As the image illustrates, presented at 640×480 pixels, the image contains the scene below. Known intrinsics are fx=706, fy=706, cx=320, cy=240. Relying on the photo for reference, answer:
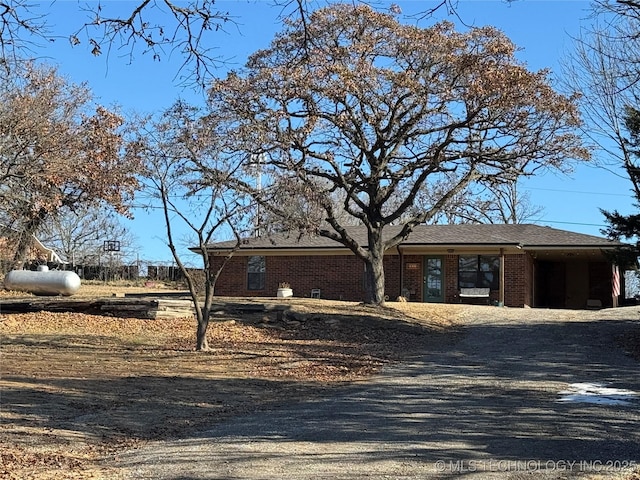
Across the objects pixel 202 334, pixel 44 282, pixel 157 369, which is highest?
pixel 44 282

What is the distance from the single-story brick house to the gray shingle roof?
0.04 metres

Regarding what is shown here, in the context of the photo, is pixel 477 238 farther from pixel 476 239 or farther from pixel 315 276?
pixel 315 276

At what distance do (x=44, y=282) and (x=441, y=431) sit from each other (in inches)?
729

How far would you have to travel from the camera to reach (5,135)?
51.8 ft

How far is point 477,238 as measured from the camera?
1146 inches

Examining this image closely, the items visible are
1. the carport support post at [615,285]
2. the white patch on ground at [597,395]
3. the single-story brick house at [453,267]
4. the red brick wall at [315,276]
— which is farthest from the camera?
the carport support post at [615,285]

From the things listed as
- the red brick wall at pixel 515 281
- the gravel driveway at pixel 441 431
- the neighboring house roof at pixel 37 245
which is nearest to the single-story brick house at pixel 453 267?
the red brick wall at pixel 515 281

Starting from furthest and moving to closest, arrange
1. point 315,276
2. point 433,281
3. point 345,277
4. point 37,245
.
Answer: point 315,276
point 37,245
point 345,277
point 433,281

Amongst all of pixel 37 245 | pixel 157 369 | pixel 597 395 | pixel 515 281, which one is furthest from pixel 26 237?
pixel 597 395

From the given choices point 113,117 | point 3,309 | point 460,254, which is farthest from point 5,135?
point 460,254

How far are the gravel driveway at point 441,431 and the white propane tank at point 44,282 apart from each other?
43.5 ft

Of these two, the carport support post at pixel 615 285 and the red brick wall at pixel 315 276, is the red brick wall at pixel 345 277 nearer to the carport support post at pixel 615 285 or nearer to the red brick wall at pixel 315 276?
the red brick wall at pixel 315 276

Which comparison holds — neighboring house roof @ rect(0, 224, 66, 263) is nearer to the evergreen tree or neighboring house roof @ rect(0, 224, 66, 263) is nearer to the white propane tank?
the white propane tank

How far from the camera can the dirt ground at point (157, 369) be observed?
753 centimetres
